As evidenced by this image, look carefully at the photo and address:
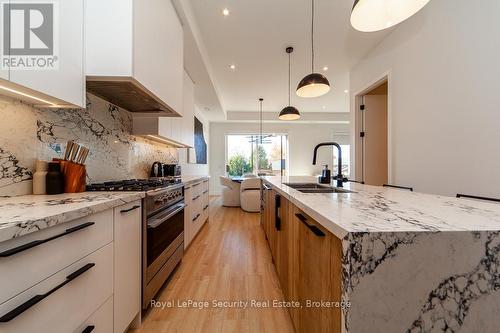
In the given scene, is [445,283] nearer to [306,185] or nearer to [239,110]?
[306,185]

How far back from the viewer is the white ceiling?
2492mm

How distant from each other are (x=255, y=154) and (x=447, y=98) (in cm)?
615

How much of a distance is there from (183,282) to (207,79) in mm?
3298

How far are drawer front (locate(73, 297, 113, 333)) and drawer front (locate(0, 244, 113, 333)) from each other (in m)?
0.03

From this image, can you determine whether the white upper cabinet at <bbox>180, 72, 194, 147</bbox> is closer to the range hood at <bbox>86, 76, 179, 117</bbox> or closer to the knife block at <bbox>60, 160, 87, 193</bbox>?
the range hood at <bbox>86, 76, 179, 117</bbox>

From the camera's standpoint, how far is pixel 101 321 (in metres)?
1.08

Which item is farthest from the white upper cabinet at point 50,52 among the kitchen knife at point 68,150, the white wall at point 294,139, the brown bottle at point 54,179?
the white wall at point 294,139

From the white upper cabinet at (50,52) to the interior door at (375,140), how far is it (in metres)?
3.97

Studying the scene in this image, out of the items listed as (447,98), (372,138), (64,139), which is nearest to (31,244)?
(64,139)

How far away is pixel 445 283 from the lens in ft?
1.96

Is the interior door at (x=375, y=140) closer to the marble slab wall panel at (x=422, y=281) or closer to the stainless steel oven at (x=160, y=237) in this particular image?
the stainless steel oven at (x=160, y=237)

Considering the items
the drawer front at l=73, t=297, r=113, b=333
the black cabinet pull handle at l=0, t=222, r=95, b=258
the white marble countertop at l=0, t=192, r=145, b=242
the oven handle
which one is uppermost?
the white marble countertop at l=0, t=192, r=145, b=242

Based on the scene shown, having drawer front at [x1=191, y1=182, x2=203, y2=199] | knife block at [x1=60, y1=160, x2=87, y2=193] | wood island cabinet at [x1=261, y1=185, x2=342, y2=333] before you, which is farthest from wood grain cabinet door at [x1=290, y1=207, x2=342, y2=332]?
drawer front at [x1=191, y1=182, x2=203, y2=199]

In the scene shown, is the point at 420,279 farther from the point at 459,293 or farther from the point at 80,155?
the point at 80,155
